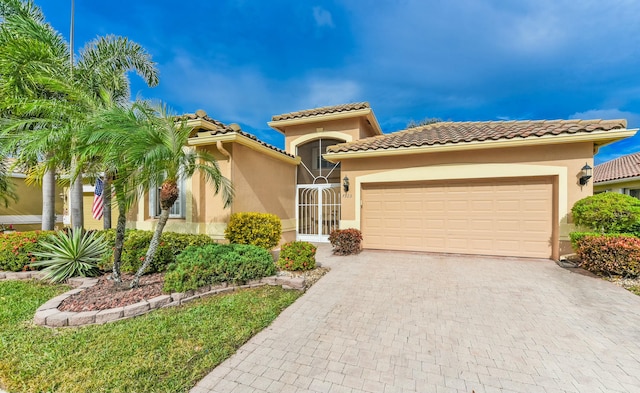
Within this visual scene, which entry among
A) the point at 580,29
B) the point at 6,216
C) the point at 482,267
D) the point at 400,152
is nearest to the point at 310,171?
the point at 400,152

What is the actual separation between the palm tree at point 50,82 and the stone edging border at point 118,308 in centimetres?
264

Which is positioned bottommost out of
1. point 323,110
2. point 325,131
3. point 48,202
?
point 48,202

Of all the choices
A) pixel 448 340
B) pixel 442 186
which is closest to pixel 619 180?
pixel 442 186

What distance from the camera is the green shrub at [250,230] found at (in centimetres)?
829

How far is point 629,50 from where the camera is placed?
1223 cm

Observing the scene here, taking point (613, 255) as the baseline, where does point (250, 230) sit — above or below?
above

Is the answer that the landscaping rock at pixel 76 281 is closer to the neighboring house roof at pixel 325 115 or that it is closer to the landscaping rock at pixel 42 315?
the landscaping rock at pixel 42 315

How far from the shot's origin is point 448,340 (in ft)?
A: 12.7

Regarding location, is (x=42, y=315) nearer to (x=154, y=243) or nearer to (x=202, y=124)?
(x=154, y=243)

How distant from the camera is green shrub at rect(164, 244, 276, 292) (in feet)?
17.9

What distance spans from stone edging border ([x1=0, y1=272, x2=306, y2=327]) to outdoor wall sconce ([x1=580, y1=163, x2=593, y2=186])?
30.6ft

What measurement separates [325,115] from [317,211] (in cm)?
518

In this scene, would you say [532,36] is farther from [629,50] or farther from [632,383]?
[632,383]

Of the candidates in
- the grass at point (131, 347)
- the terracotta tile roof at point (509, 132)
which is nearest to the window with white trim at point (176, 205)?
the grass at point (131, 347)
